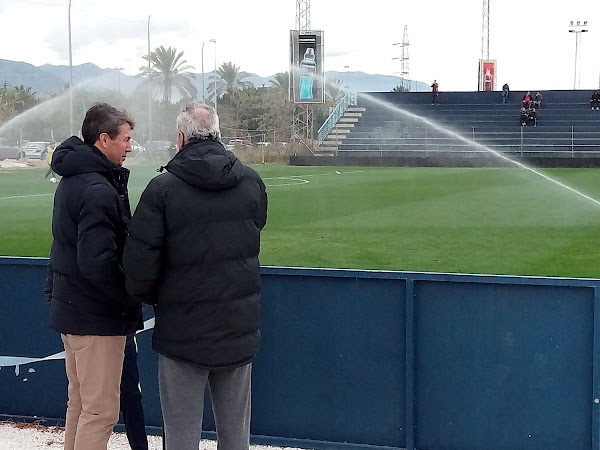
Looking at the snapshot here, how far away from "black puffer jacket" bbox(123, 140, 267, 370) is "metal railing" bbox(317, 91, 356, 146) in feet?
143

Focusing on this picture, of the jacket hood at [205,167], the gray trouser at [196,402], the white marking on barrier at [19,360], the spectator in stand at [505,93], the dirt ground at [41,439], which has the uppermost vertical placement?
the spectator in stand at [505,93]

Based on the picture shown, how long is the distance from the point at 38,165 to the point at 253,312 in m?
37.1

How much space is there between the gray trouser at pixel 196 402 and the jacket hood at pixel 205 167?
726 mm

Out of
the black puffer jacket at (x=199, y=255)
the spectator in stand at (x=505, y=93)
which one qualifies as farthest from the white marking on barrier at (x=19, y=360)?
the spectator in stand at (x=505, y=93)

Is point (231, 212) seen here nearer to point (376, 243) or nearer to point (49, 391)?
point (49, 391)

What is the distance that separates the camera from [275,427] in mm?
5008

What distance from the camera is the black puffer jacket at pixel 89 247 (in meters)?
3.67

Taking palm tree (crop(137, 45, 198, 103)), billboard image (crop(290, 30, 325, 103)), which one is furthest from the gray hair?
palm tree (crop(137, 45, 198, 103))

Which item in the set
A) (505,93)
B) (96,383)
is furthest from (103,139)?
(505,93)

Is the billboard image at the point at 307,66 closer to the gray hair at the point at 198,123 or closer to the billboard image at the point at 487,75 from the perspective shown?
the billboard image at the point at 487,75

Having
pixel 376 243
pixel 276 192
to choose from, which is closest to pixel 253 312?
pixel 376 243

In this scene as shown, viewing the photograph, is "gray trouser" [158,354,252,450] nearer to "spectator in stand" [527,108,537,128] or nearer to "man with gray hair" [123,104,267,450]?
"man with gray hair" [123,104,267,450]

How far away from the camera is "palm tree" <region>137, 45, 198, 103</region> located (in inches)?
2313

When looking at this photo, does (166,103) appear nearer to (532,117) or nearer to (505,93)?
(505,93)
